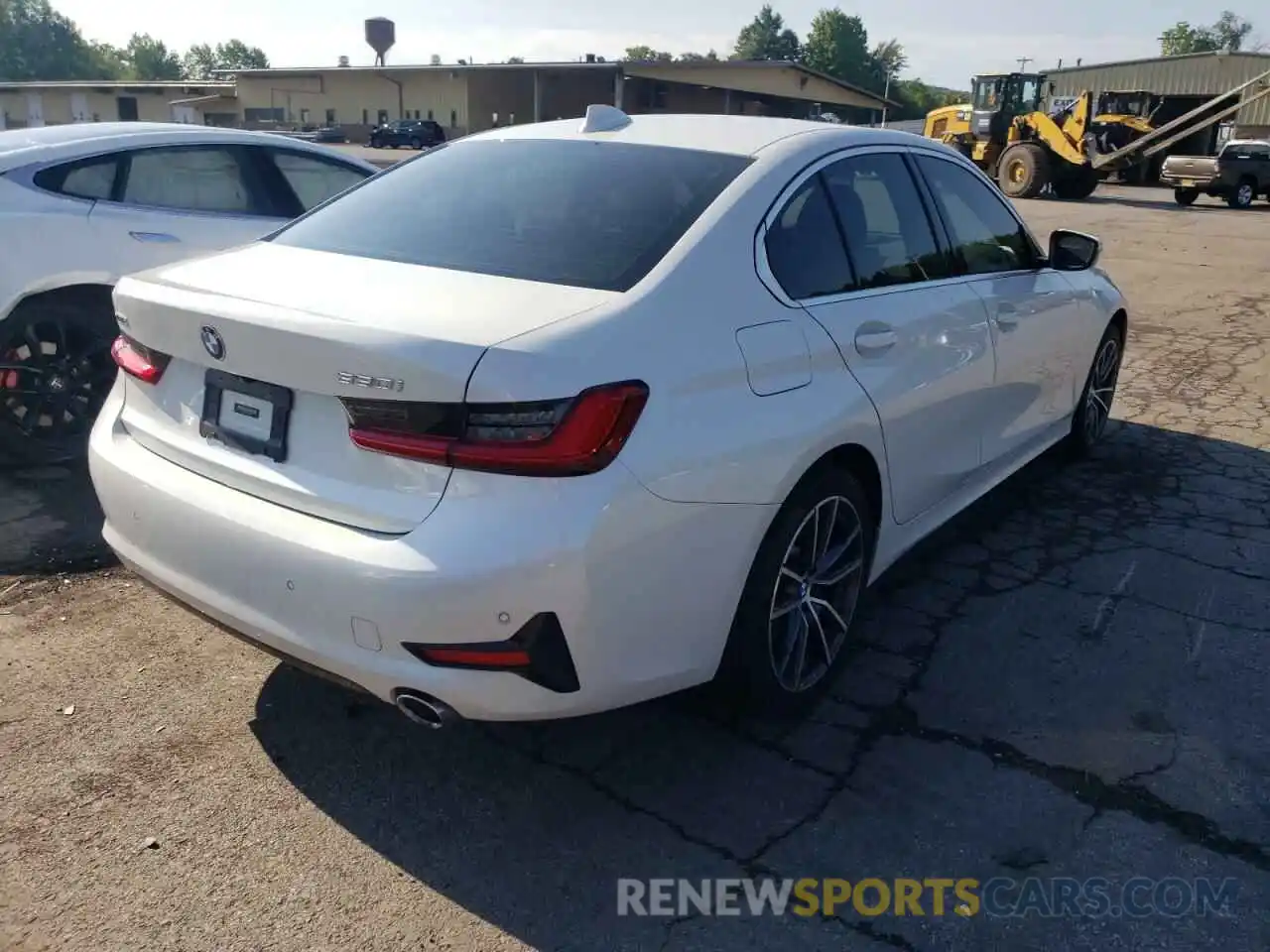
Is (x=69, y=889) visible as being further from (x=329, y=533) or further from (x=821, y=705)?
(x=821, y=705)

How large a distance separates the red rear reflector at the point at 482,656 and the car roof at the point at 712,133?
172cm

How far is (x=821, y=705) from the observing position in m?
3.31

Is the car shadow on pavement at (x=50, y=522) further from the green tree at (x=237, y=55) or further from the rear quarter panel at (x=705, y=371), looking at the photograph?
the green tree at (x=237, y=55)

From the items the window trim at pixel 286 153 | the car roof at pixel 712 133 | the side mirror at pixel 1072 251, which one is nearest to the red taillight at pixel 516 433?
the car roof at pixel 712 133

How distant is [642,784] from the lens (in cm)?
291

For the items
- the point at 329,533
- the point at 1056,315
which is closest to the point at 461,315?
the point at 329,533

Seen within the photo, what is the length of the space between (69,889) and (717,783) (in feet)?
5.25

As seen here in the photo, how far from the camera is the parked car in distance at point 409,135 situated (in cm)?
5306

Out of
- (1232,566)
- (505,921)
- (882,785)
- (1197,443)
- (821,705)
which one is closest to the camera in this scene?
(505,921)

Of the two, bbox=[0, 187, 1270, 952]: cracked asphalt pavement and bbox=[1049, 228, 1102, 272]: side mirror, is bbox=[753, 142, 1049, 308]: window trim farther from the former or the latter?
bbox=[0, 187, 1270, 952]: cracked asphalt pavement

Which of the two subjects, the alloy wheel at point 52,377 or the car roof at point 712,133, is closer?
the car roof at point 712,133

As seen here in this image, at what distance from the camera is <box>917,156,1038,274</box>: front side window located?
400 centimetres

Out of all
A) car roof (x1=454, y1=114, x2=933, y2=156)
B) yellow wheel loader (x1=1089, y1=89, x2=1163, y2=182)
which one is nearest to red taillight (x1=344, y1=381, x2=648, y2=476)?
car roof (x1=454, y1=114, x2=933, y2=156)

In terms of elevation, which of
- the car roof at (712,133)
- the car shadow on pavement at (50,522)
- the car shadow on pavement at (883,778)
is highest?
the car roof at (712,133)
